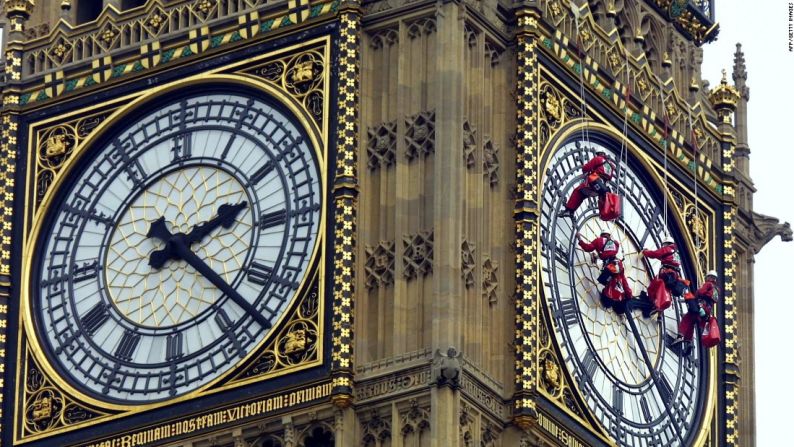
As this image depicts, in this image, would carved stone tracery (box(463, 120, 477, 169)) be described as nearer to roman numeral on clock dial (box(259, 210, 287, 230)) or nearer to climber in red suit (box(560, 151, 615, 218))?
climber in red suit (box(560, 151, 615, 218))

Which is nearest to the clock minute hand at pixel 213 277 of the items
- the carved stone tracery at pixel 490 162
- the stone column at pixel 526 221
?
the stone column at pixel 526 221

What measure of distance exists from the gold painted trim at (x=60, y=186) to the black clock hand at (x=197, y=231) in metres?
1.05

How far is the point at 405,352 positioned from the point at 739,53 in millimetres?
8505

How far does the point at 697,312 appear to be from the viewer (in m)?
44.8

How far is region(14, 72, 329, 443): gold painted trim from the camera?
4194 cm

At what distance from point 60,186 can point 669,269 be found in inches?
246

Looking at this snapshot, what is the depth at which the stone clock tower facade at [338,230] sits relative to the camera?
41406 millimetres

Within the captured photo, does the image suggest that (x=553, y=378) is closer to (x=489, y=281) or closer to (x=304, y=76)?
(x=489, y=281)

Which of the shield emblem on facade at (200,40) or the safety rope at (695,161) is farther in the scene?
the safety rope at (695,161)

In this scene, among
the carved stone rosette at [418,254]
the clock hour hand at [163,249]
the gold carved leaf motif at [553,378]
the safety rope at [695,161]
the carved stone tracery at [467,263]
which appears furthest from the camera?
the safety rope at [695,161]

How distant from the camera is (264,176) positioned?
141 ft

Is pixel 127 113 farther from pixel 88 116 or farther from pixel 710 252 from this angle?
pixel 710 252

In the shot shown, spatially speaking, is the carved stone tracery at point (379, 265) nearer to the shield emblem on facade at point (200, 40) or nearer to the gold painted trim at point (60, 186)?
the gold painted trim at point (60, 186)

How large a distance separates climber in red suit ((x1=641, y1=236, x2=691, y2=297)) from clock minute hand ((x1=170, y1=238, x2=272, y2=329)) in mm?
4668
